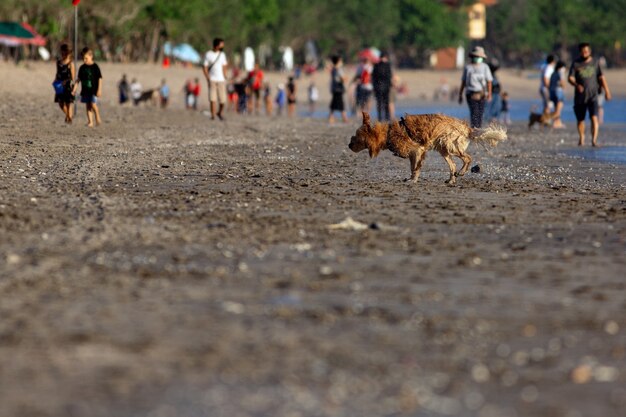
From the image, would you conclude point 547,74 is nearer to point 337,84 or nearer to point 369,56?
point 337,84

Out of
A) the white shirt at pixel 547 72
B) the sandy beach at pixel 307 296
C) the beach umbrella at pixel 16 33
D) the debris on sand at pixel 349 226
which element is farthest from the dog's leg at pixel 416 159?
the beach umbrella at pixel 16 33

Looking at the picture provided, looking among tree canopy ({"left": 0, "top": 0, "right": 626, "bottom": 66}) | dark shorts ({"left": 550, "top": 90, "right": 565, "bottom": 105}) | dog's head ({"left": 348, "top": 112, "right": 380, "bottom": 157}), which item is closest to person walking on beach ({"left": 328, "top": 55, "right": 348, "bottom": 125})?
dark shorts ({"left": 550, "top": 90, "right": 565, "bottom": 105})

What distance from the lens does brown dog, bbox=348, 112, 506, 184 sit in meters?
13.1

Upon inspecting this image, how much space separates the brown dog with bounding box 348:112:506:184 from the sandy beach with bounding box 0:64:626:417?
0.38m

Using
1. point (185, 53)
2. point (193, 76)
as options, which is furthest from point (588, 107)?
point (185, 53)

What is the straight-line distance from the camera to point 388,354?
544 centimetres

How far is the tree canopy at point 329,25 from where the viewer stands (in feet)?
233

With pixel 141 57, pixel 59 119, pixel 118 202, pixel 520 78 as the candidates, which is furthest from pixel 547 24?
pixel 118 202

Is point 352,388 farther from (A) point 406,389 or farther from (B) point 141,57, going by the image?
(B) point 141,57

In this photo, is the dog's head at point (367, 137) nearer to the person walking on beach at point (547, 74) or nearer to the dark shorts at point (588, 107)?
the dark shorts at point (588, 107)

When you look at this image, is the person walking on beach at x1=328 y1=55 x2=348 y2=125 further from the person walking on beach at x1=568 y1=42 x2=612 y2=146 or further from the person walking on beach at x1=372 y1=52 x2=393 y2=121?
the person walking on beach at x1=568 y1=42 x2=612 y2=146

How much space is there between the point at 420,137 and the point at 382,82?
1521 cm

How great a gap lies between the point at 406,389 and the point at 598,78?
15578 millimetres

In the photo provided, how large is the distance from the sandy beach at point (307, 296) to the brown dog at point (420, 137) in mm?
380
